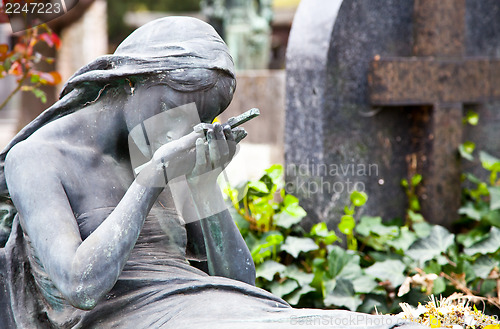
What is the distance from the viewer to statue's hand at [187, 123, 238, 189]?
202 centimetres

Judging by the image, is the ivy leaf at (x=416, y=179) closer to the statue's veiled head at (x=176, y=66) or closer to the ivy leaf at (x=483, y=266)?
the ivy leaf at (x=483, y=266)

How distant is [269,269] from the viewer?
381cm

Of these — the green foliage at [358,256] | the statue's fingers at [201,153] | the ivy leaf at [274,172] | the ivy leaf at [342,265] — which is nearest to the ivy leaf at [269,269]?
the green foliage at [358,256]

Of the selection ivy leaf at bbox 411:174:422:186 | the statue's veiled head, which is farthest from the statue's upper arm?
ivy leaf at bbox 411:174:422:186

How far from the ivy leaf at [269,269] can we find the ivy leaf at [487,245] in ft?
3.27

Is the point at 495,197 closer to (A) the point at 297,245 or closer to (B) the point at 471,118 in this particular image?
(B) the point at 471,118

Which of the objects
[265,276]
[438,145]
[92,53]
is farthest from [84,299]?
[92,53]

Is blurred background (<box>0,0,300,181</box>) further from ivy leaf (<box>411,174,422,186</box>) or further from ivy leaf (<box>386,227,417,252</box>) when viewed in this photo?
ivy leaf (<box>386,227,417,252</box>)

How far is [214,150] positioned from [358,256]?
201cm

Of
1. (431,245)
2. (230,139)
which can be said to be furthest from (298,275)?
(230,139)

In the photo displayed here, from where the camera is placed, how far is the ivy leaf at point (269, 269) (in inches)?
148

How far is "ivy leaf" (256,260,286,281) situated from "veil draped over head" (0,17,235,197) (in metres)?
1.77

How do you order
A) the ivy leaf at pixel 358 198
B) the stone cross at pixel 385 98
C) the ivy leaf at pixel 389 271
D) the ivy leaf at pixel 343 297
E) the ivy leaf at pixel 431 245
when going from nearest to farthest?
the ivy leaf at pixel 343 297
the ivy leaf at pixel 389 271
the ivy leaf at pixel 431 245
the ivy leaf at pixel 358 198
the stone cross at pixel 385 98

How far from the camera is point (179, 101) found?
209 centimetres
